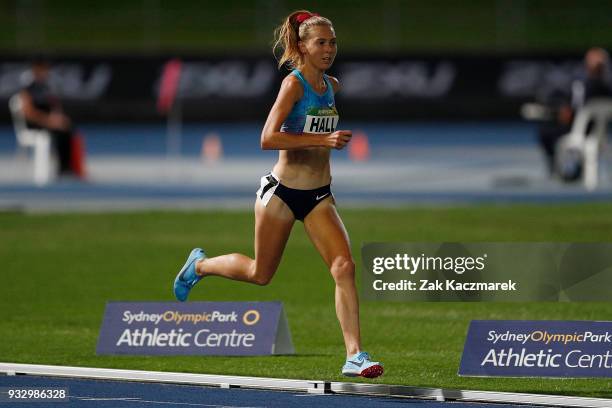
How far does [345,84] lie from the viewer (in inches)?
1371

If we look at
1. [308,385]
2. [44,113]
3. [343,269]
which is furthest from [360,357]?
[44,113]

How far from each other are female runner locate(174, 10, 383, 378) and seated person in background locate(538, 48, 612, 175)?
1403cm

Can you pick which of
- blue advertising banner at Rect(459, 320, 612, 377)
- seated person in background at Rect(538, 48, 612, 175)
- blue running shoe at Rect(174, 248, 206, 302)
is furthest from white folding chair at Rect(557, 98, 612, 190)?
blue advertising banner at Rect(459, 320, 612, 377)

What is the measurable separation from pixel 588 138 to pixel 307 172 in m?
15.7

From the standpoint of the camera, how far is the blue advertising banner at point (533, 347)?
8.88 metres

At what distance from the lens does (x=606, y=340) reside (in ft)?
29.1

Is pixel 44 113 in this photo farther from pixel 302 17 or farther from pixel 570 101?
pixel 302 17

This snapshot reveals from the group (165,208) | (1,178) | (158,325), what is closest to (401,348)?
(158,325)

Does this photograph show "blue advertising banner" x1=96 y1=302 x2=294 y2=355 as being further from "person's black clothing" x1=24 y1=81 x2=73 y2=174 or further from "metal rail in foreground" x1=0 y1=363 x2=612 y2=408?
"person's black clothing" x1=24 y1=81 x2=73 y2=174

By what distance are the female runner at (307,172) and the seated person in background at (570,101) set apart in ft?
46.0

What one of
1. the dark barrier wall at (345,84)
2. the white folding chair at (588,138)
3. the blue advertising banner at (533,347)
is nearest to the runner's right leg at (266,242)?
the blue advertising banner at (533,347)

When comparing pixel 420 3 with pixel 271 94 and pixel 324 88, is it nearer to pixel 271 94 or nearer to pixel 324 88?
pixel 271 94

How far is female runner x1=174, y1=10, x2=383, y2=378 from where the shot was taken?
885 centimetres

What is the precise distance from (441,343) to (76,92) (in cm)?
2506
